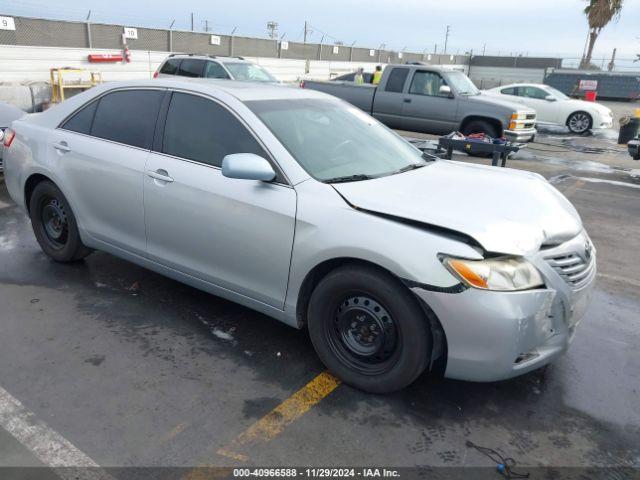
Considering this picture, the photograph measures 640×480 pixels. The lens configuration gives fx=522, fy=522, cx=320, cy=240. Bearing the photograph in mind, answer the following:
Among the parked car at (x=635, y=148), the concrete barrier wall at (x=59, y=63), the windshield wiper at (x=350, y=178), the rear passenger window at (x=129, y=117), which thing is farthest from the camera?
the concrete barrier wall at (x=59, y=63)

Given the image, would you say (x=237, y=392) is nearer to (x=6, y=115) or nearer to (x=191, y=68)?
(x=6, y=115)

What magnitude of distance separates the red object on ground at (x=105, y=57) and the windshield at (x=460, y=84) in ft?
38.1

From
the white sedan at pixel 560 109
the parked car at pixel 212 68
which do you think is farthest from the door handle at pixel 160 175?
the white sedan at pixel 560 109

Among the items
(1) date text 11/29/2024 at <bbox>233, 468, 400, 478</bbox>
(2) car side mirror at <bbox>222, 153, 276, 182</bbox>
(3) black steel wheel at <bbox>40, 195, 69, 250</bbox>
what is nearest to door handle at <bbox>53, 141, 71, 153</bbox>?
(3) black steel wheel at <bbox>40, 195, 69, 250</bbox>

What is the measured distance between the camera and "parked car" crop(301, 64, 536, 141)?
11.1m

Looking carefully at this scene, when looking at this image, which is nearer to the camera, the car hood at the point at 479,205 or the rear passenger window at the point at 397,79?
the car hood at the point at 479,205

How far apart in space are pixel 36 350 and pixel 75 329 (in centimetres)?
31

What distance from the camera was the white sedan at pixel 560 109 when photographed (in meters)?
16.5

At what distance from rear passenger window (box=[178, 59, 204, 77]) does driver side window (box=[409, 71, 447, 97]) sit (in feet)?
17.1

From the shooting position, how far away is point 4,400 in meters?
2.87

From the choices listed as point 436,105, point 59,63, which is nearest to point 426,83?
point 436,105

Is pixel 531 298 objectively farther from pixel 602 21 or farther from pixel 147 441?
pixel 602 21

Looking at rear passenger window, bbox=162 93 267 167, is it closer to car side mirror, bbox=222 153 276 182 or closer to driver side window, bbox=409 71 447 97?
car side mirror, bbox=222 153 276 182

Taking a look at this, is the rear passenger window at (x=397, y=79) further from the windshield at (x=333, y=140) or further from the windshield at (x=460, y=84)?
the windshield at (x=333, y=140)
